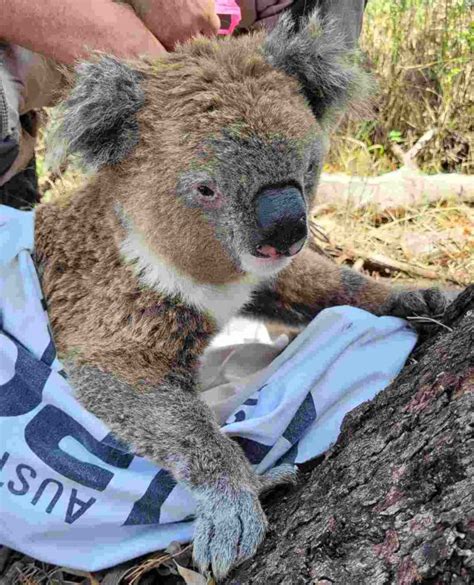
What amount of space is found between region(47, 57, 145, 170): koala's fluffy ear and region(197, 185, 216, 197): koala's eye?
19 cm

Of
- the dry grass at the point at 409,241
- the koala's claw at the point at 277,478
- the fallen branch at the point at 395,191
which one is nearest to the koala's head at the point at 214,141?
the koala's claw at the point at 277,478

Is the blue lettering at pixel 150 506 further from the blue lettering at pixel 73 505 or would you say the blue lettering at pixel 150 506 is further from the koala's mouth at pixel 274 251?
the koala's mouth at pixel 274 251

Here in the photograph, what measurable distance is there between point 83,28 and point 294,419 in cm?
101

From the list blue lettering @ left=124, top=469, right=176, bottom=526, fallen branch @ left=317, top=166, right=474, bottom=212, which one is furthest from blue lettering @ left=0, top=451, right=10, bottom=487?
fallen branch @ left=317, top=166, right=474, bottom=212

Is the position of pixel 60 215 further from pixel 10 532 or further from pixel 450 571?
pixel 450 571

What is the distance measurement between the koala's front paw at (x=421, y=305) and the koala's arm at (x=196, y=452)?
0.58 m

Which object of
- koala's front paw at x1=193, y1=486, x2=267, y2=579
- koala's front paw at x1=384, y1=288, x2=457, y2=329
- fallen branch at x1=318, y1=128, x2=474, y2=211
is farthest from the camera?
fallen branch at x1=318, y1=128, x2=474, y2=211

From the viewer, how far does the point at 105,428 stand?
1456mm

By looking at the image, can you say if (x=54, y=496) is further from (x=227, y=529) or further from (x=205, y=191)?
(x=205, y=191)

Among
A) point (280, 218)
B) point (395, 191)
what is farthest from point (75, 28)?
point (395, 191)

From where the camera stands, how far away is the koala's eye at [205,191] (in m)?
1.32

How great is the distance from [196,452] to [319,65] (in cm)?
83

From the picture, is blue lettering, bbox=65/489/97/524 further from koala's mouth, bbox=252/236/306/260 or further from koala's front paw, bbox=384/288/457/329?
koala's front paw, bbox=384/288/457/329

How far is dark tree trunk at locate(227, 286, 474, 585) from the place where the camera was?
92cm
